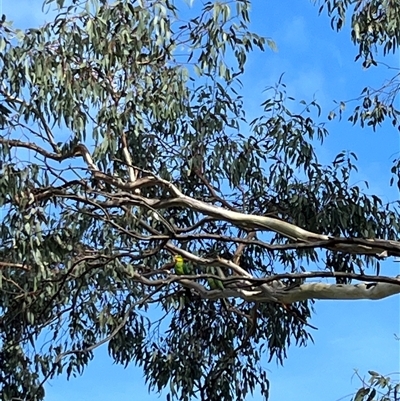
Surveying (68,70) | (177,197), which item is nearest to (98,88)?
(68,70)

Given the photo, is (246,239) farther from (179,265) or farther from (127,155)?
(127,155)

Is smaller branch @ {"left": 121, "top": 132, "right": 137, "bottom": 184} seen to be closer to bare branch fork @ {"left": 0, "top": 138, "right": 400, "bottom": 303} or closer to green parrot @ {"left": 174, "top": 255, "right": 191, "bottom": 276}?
bare branch fork @ {"left": 0, "top": 138, "right": 400, "bottom": 303}

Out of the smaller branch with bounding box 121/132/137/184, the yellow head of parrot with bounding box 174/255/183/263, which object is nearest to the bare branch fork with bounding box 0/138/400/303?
the smaller branch with bounding box 121/132/137/184

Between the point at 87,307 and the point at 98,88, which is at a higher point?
the point at 98,88

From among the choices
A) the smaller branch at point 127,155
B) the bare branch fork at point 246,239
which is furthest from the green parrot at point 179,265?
the smaller branch at point 127,155

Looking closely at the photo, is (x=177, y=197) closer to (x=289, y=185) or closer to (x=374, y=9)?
(x=289, y=185)

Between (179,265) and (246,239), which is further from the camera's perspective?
(179,265)

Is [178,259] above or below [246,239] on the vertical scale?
above

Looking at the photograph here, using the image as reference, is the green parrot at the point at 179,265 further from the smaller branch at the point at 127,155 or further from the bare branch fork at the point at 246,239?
the smaller branch at the point at 127,155

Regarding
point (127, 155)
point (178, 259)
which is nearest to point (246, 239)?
point (178, 259)

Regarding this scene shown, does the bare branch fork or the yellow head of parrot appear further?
the yellow head of parrot

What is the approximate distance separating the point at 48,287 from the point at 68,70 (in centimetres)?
140

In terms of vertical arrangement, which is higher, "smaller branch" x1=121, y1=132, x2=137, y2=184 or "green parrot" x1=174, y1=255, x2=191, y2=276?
"smaller branch" x1=121, y1=132, x2=137, y2=184

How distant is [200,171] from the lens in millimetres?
5879
